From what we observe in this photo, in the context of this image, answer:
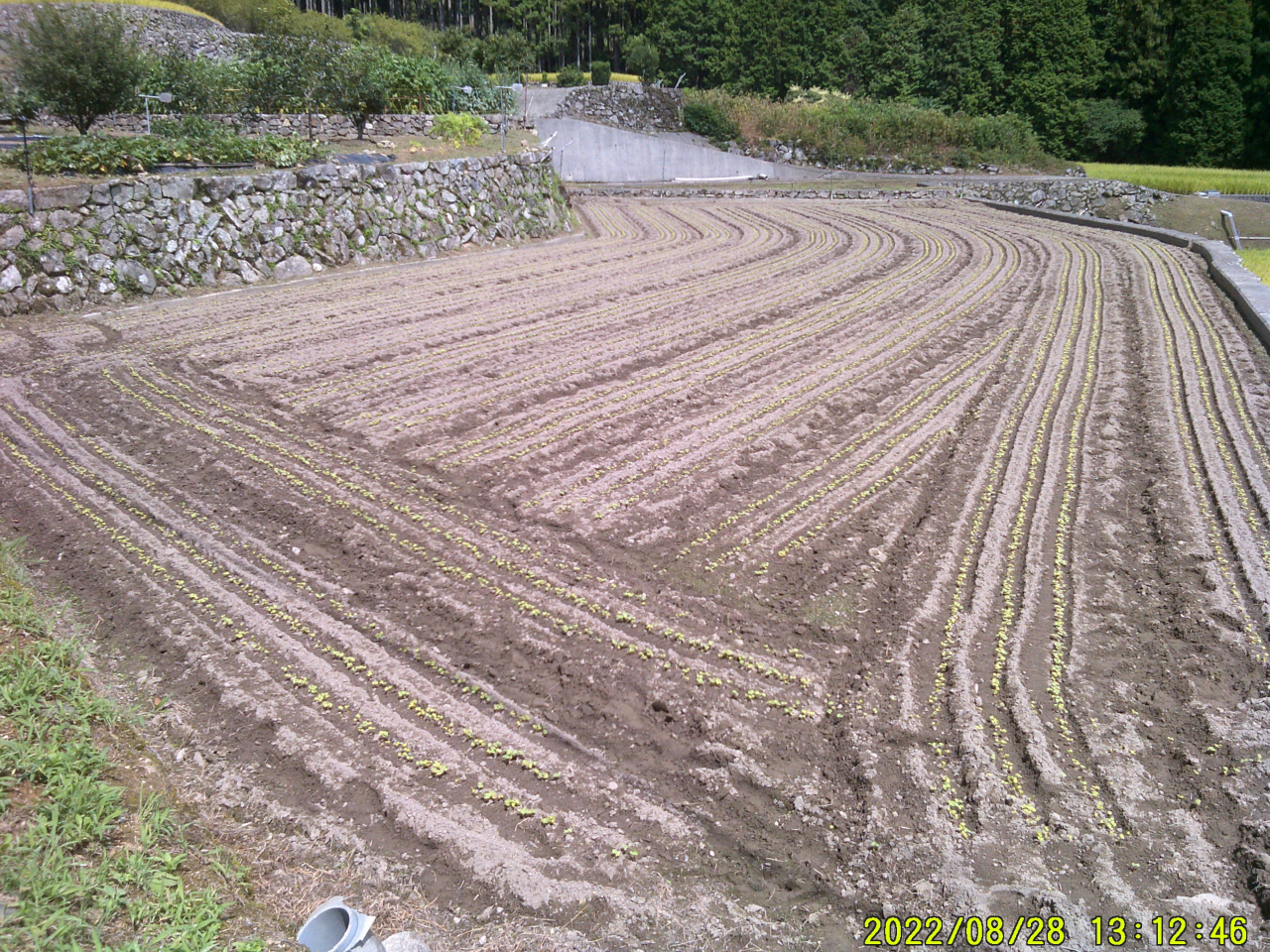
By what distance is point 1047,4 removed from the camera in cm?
4312

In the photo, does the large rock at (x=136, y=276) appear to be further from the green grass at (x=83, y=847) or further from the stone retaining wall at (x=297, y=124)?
the green grass at (x=83, y=847)

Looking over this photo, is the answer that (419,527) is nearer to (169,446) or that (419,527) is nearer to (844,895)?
(169,446)

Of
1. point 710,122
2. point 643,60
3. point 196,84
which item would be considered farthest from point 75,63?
point 643,60

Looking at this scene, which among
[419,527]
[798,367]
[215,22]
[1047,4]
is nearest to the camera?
[419,527]

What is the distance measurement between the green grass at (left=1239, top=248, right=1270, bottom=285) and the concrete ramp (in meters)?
17.9

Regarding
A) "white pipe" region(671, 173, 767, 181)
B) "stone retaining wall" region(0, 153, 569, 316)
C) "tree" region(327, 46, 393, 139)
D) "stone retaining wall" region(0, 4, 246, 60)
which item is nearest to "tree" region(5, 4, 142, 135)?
"stone retaining wall" region(0, 153, 569, 316)

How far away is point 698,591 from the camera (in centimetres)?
593

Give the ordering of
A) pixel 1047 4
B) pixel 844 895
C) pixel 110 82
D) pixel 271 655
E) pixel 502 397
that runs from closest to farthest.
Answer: pixel 844 895 < pixel 271 655 < pixel 502 397 < pixel 110 82 < pixel 1047 4

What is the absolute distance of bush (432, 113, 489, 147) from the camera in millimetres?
20078

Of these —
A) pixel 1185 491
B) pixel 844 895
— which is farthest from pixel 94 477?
pixel 1185 491

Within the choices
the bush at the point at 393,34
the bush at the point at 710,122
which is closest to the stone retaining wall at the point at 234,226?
the bush at the point at 393,34

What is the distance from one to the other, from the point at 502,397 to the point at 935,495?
15.5ft

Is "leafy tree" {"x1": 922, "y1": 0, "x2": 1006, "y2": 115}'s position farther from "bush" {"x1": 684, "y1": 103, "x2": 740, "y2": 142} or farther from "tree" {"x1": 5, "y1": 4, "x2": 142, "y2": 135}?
"tree" {"x1": 5, "y1": 4, "x2": 142, "y2": 135}

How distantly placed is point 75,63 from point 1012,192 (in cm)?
2718
